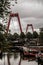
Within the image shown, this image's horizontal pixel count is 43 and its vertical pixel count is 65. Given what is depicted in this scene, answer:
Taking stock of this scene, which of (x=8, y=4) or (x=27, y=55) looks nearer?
(x=8, y=4)

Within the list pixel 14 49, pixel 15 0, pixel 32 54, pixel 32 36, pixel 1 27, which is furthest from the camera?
pixel 32 36

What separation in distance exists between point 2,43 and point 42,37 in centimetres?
7132

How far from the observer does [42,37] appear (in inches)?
3209

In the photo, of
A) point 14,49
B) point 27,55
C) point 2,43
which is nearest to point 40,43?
point 14,49

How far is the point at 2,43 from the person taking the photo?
10.6m

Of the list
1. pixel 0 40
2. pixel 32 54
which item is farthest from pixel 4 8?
pixel 32 54

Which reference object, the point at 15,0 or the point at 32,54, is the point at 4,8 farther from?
the point at 32,54

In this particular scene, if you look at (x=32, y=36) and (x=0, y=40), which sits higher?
(x=0, y=40)

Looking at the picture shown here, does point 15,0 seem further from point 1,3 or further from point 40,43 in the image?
point 40,43

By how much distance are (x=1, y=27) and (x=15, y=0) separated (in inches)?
47.7

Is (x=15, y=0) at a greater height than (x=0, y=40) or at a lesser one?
greater

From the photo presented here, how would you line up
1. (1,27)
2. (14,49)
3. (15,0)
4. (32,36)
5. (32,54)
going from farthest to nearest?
(32,36) → (14,49) → (32,54) → (1,27) → (15,0)

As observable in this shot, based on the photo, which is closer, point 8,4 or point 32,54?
point 8,4

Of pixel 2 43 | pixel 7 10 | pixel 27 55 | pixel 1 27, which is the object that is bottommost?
pixel 27 55
